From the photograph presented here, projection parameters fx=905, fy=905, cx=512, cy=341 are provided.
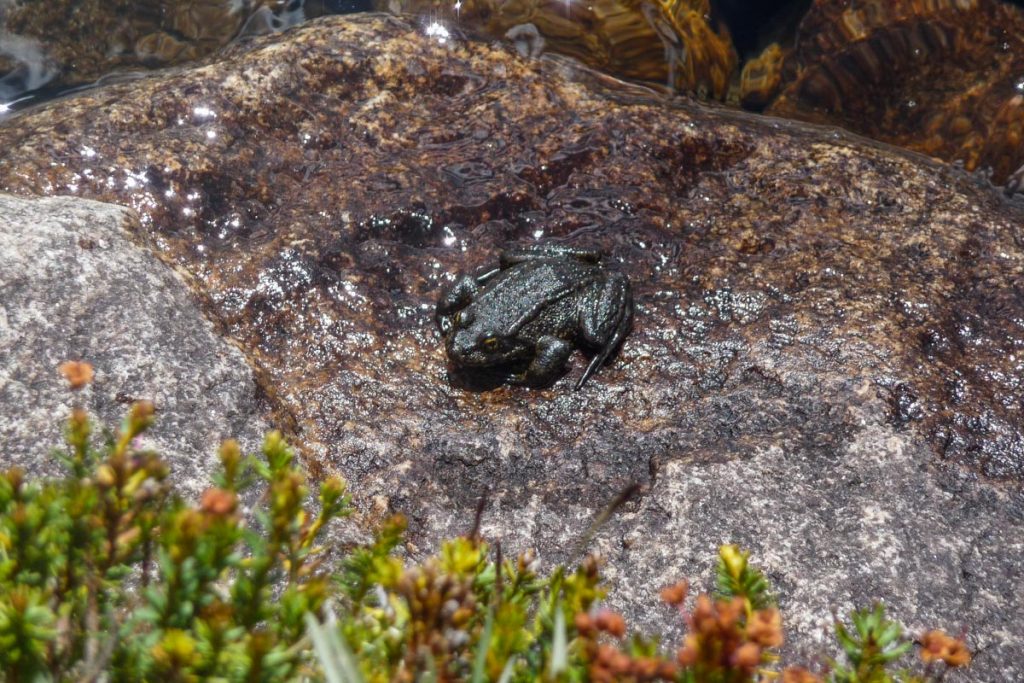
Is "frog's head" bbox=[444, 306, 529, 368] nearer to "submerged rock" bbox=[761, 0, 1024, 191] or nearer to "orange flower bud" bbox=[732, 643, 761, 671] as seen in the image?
"orange flower bud" bbox=[732, 643, 761, 671]

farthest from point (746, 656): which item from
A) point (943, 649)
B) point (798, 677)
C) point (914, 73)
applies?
point (914, 73)

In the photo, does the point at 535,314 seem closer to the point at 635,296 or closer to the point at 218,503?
the point at 635,296

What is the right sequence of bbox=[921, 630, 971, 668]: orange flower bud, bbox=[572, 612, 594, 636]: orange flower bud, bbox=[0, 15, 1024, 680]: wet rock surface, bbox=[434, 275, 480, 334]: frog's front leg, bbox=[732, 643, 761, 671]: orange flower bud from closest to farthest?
1. bbox=[732, 643, 761, 671]: orange flower bud
2. bbox=[572, 612, 594, 636]: orange flower bud
3. bbox=[921, 630, 971, 668]: orange flower bud
4. bbox=[0, 15, 1024, 680]: wet rock surface
5. bbox=[434, 275, 480, 334]: frog's front leg

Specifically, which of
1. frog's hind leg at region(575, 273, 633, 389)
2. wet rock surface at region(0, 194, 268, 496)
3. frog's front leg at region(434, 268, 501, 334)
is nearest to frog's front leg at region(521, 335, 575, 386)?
frog's hind leg at region(575, 273, 633, 389)

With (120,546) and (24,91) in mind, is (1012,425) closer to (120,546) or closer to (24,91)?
(120,546)

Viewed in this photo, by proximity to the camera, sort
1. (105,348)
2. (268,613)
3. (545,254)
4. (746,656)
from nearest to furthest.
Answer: (746,656), (268,613), (105,348), (545,254)

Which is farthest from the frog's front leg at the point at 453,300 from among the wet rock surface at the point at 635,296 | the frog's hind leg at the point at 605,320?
the frog's hind leg at the point at 605,320
